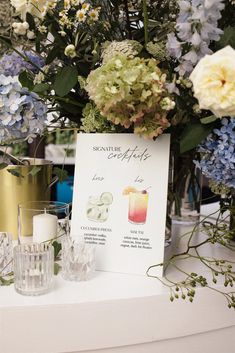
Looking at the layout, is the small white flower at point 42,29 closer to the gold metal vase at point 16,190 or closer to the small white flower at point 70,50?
the small white flower at point 70,50

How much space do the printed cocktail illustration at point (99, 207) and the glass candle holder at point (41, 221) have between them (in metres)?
0.09

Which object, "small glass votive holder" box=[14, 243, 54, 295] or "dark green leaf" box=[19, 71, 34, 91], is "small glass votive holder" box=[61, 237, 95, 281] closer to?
"small glass votive holder" box=[14, 243, 54, 295]

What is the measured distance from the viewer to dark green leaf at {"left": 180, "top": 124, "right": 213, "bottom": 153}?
2.08 feet

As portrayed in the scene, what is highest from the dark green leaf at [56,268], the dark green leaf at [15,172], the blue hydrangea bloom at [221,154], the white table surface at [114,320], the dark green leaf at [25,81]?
the dark green leaf at [25,81]

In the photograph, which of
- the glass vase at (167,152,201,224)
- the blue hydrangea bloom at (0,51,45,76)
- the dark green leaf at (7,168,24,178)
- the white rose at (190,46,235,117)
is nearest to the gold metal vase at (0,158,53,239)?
the dark green leaf at (7,168,24,178)

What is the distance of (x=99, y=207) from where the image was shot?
2.50 ft

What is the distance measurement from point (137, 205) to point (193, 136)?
176 mm

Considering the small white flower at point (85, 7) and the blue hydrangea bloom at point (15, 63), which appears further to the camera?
the blue hydrangea bloom at point (15, 63)

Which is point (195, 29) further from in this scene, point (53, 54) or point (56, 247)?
point (56, 247)

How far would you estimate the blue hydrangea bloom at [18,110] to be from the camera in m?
0.77

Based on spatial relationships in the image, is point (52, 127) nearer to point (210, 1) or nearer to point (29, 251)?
point (29, 251)

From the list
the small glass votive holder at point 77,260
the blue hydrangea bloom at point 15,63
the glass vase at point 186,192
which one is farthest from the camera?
the glass vase at point 186,192

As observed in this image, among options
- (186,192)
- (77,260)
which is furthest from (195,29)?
(186,192)
